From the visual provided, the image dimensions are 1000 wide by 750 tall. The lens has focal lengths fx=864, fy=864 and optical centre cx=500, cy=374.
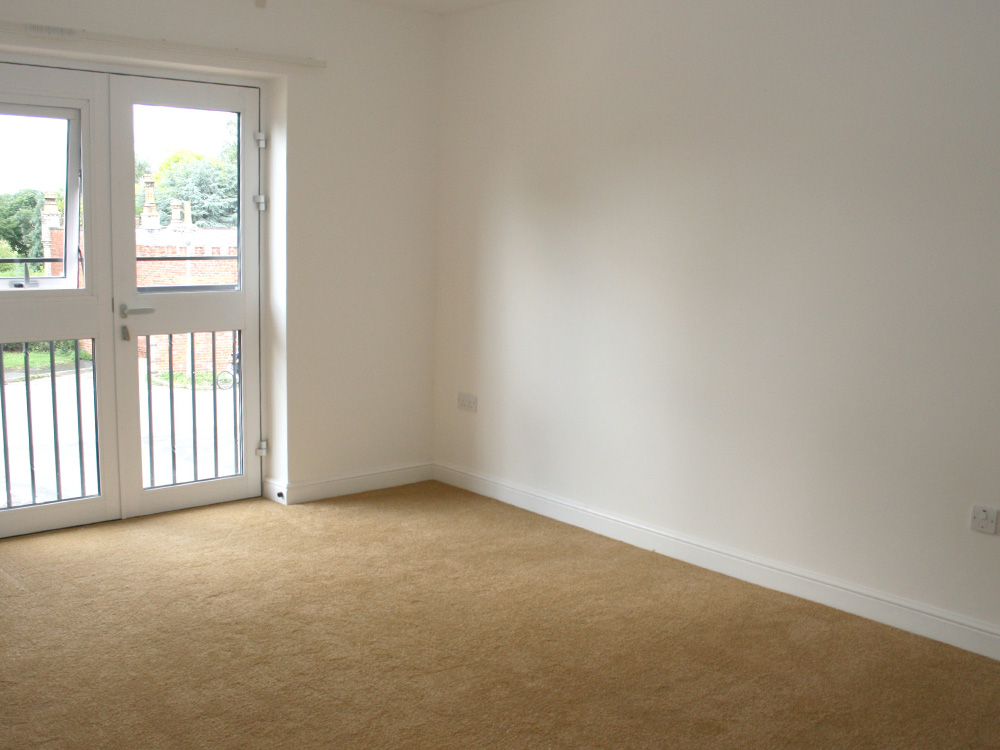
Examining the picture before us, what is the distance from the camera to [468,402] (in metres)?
4.93

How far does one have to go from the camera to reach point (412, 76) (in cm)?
476

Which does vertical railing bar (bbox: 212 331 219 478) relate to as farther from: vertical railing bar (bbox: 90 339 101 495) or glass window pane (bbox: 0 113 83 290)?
glass window pane (bbox: 0 113 83 290)

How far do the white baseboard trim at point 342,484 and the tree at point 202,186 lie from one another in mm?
1406

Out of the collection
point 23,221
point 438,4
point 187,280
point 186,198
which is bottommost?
point 187,280

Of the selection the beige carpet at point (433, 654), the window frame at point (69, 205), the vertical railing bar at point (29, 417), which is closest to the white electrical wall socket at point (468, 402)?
the beige carpet at point (433, 654)

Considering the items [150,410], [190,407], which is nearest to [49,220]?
[150,410]

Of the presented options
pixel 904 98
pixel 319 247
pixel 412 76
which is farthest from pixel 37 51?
pixel 904 98

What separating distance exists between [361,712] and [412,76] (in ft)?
11.2

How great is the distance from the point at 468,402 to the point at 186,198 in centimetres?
184

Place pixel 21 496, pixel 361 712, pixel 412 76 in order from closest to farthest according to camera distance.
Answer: pixel 361 712, pixel 21 496, pixel 412 76

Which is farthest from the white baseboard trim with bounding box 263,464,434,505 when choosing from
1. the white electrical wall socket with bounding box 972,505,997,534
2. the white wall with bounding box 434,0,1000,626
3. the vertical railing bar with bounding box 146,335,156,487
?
the white electrical wall socket with bounding box 972,505,997,534

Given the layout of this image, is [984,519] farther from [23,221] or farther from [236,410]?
[23,221]

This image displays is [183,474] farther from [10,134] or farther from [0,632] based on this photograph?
[10,134]

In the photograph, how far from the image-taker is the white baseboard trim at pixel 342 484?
4598 mm
